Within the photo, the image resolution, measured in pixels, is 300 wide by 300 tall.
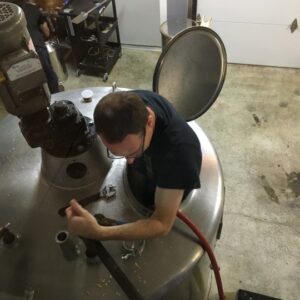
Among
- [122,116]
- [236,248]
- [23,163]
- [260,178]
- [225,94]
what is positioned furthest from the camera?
[225,94]

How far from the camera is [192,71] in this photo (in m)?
1.33

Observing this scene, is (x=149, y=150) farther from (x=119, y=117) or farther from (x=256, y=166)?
(x=256, y=166)

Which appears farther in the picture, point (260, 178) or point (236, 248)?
point (260, 178)

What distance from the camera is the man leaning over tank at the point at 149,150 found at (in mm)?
938

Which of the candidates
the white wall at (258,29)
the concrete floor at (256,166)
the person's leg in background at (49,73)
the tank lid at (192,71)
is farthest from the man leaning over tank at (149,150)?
the white wall at (258,29)

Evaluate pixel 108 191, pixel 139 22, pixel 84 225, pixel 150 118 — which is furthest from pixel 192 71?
pixel 139 22

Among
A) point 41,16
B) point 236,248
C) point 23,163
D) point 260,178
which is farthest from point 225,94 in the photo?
point 23,163

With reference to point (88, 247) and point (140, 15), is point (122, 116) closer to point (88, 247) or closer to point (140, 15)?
point (88, 247)

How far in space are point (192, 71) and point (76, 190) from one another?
63 centimetres

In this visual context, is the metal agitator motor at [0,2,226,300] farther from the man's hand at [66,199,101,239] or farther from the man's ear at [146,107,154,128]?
the man's ear at [146,107,154,128]

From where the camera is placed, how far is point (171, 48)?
3.99 feet

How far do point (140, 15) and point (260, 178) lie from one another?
5.85 ft

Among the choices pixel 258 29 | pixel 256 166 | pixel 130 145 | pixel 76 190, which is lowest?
pixel 256 166

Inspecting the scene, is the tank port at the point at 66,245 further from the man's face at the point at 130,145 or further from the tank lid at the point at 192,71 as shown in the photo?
the tank lid at the point at 192,71
